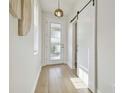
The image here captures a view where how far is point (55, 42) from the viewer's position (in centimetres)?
702

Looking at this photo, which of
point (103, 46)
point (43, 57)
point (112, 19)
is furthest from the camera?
point (43, 57)

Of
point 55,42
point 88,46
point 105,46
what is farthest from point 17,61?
point 55,42

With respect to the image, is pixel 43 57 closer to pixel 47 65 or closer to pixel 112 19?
pixel 47 65

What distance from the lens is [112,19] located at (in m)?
2.18

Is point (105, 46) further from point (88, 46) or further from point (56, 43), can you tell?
point (56, 43)

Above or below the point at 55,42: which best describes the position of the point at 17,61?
below

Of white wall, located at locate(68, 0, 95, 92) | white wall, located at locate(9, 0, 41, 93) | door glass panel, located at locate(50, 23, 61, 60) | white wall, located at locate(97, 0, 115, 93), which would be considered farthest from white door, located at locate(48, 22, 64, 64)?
white wall, located at locate(9, 0, 41, 93)

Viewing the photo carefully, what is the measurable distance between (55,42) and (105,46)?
477cm

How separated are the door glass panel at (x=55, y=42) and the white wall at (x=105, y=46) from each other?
437 cm

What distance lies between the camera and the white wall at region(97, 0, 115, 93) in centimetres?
218
